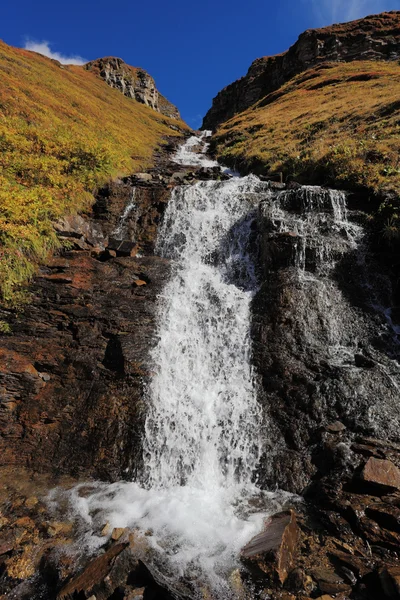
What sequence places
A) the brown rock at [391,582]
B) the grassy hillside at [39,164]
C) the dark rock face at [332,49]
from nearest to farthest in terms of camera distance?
the brown rock at [391,582] < the grassy hillside at [39,164] < the dark rock face at [332,49]

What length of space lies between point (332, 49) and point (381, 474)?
73.3 meters

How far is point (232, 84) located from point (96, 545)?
339ft

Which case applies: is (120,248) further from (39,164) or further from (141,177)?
(141,177)

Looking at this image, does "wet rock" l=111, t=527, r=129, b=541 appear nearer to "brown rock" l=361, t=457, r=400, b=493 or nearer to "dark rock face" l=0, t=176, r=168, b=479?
"dark rock face" l=0, t=176, r=168, b=479

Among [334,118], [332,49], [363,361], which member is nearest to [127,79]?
[332,49]

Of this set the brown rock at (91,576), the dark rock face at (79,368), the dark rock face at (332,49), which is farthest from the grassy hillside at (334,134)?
the brown rock at (91,576)

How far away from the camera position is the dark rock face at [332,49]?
53.3 metres

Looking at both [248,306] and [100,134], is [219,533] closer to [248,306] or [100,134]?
[248,306]

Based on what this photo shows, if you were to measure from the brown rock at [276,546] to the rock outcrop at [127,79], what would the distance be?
90.4m

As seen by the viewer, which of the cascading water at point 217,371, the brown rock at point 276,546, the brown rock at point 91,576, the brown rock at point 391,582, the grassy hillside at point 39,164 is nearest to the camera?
the brown rock at point 391,582

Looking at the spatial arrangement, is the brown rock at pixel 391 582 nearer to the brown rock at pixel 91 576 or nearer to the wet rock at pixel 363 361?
the brown rock at pixel 91 576

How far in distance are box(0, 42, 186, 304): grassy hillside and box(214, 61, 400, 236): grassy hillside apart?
12070 millimetres

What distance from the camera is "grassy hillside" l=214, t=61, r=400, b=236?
1772 cm

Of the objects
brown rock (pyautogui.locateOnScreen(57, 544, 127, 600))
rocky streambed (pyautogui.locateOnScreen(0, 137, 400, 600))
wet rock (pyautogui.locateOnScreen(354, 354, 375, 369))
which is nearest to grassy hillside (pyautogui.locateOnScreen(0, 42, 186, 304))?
rocky streambed (pyautogui.locateOnScreen(0, 137, 400, 600))
